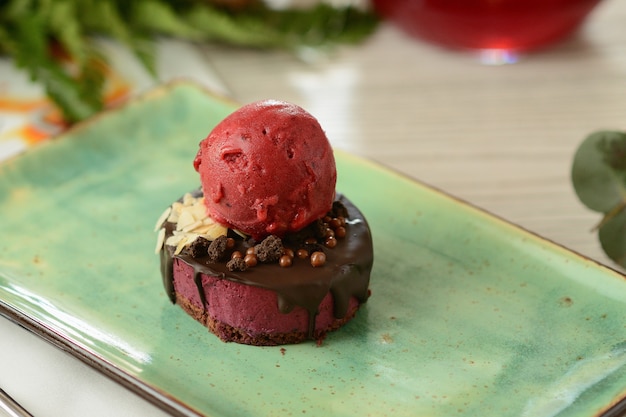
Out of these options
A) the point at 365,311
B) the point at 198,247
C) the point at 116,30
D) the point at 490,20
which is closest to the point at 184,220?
the point at 198,247

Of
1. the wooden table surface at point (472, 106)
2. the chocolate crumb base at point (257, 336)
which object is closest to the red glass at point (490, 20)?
the wooden table surface at point (472, 106)

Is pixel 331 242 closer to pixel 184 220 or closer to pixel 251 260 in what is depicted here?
pixel 251 260

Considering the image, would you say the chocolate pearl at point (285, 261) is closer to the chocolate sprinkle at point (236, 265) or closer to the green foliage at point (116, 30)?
the chocolate sprinkle at point (236, 265)

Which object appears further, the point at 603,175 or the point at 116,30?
the point at 116,30

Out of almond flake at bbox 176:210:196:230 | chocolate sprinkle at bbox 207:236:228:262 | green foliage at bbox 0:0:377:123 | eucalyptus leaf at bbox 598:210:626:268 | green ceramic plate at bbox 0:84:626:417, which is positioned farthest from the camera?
green foliage at bbox 0:0:377:123

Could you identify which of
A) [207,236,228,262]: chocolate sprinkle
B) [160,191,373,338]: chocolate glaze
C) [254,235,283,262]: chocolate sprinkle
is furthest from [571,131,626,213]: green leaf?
[207,236,228,262]: chocolate sprinkle

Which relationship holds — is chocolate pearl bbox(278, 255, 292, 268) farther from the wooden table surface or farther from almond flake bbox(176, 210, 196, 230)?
the wooden table surface
